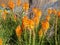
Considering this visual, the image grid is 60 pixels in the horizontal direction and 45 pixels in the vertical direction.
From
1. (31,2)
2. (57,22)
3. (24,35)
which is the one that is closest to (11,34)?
(24,35)

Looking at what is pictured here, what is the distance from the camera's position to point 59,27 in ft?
10.5

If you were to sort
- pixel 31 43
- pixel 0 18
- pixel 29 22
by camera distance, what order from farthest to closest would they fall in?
pixel 0 18 < pixel 31 43 < pixel 29 22

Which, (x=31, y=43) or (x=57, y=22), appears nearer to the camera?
(x=31, y=43)

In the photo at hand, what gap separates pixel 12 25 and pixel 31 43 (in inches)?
23.3

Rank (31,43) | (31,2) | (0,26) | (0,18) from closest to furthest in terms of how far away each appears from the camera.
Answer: (31,43) → (0,26) → (0,18) → (31,2)

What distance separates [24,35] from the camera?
→ 3.04m

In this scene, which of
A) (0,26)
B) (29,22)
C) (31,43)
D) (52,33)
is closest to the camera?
(29,22)

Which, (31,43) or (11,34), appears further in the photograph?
(11,34)

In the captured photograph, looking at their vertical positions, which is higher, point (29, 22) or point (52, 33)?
point (29, 22)

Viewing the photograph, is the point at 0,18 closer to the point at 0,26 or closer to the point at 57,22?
the point at 0,26

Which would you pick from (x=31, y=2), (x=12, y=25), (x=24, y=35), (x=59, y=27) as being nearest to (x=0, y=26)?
(x=12, y=25)

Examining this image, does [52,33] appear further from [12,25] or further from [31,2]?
[31,2]

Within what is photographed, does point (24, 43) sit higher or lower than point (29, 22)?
lower

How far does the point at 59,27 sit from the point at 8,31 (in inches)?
23.5
